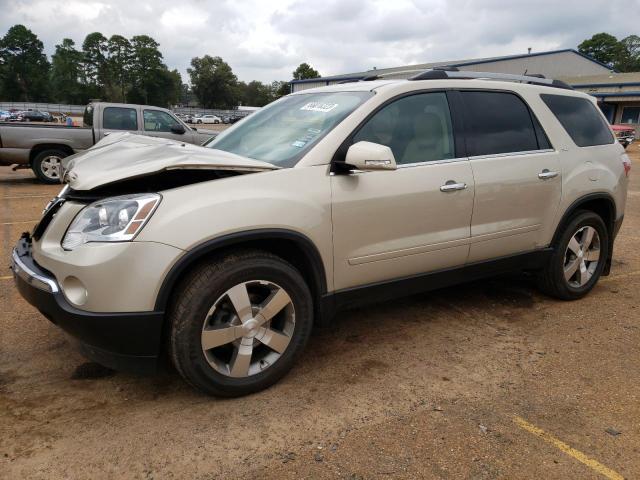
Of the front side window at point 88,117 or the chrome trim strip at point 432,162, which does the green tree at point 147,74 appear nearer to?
the front side window at point 88,117

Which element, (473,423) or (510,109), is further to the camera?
(510,109)

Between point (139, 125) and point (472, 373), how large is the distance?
32.5 ft

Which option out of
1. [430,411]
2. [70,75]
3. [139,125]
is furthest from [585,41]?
[430,411]

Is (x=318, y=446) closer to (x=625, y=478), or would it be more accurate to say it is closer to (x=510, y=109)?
(x=625, y=478)

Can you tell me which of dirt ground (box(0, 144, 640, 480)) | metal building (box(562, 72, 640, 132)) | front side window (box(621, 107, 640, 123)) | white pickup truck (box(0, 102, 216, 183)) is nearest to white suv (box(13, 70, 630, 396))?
dirt ground (box(0, 144, 640, 480))

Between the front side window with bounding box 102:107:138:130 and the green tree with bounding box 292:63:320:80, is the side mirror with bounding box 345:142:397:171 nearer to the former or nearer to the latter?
the front side window with bounding box 102:107:138:130

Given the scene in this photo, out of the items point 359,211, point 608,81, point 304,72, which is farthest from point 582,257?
point 304,72

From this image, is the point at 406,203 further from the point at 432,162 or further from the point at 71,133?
the point at 71,133

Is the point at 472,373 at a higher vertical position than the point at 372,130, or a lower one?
lower

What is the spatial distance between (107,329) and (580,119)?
411cm

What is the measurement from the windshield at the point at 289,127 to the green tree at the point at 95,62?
10526 cm

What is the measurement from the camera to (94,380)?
3.12m

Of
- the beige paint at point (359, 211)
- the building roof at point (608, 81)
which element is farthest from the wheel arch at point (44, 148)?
the building roof at point (608, 81)

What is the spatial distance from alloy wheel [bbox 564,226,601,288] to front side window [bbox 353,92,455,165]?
1.70 metres
